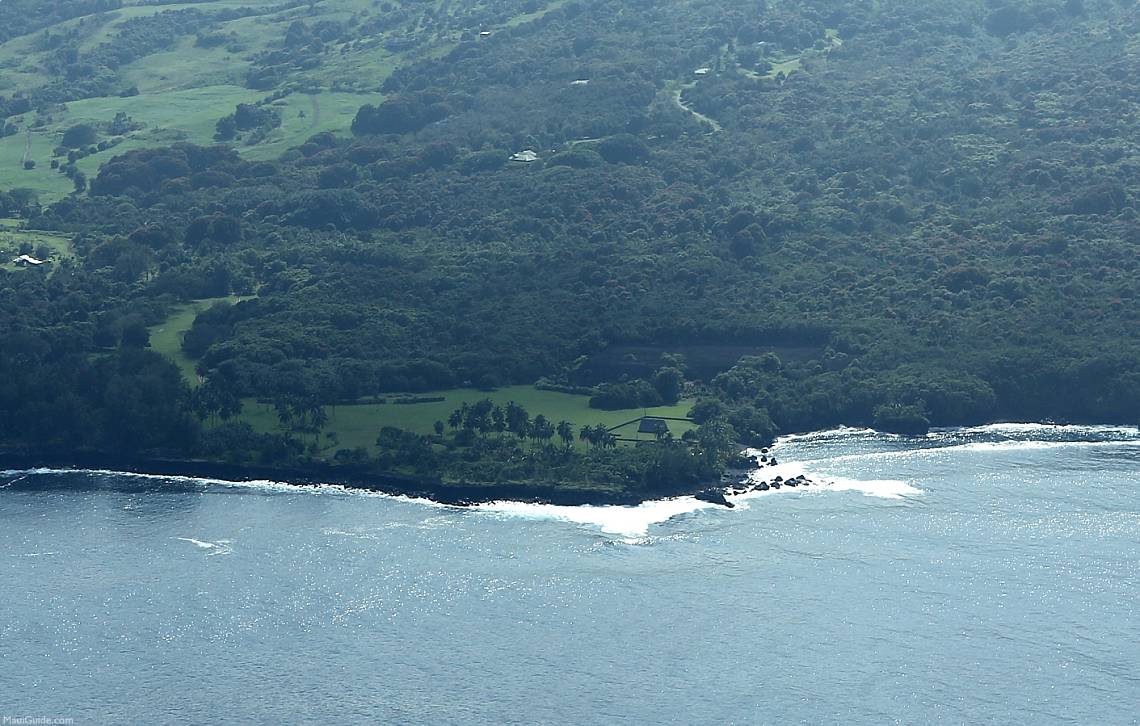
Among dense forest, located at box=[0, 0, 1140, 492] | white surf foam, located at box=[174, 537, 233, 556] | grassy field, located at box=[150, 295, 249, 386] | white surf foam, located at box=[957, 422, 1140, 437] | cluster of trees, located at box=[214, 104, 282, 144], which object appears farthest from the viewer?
cluster of trees, located at box=[214, 104, 282, 144]

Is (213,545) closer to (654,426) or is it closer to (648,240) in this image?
(654,426)

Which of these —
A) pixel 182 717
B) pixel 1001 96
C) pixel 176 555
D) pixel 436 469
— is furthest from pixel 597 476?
pixel 1001 96

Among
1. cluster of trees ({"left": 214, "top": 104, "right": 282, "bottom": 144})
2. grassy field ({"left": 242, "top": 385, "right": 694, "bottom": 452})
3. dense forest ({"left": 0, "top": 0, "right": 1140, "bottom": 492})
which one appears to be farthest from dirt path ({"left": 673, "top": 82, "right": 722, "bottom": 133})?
grassy field ({"left": 242, "top": 385, "right": 694, "bottom": 452})

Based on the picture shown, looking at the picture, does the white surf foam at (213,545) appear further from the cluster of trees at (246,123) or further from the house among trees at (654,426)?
the cluster of trees at (246,123)

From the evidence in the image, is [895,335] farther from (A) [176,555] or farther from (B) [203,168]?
(B) [203,168]

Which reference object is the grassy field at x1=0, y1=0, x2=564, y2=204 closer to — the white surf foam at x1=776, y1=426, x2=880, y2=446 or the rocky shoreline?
the white surf foam at x1=776, y1=426, x2=880, y2=446

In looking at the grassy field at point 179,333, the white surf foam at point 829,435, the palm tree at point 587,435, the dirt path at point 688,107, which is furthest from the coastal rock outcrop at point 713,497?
the dirt path at point 688,107

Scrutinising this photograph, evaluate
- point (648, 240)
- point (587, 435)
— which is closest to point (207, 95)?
point (648, 240)
